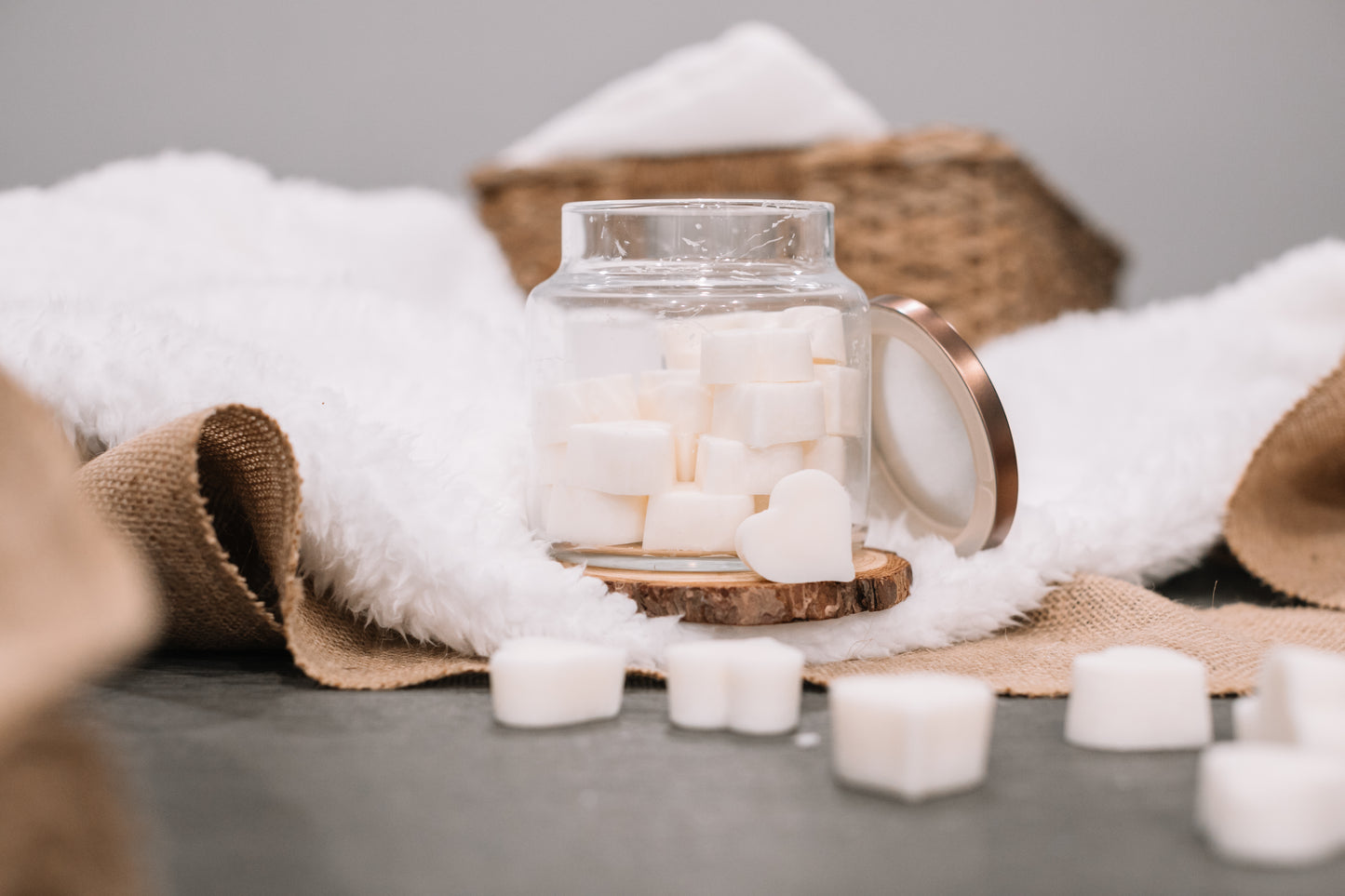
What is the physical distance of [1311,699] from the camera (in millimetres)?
523

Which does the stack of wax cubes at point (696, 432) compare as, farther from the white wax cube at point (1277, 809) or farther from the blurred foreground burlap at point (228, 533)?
the white wax cube at point (1277, 809)

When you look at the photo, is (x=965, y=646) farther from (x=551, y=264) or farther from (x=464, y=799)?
(x=551, y=264)

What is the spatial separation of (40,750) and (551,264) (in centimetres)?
167

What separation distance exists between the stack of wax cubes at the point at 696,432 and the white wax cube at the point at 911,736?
0.78ft

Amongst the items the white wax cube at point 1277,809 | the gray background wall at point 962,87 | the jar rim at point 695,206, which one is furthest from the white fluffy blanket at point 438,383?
the gray background wall at point 962,87

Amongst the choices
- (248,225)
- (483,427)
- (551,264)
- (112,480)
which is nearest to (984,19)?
(551,264)

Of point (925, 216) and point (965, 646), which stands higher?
point (925, 216)

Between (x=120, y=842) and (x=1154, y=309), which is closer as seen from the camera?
(x=120, y=842)

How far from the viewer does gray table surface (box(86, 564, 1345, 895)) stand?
17.4 inches

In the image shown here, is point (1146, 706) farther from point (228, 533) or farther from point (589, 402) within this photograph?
point (228, 533)

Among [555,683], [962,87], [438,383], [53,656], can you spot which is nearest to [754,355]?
[555,683]

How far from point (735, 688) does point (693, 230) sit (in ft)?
1.16

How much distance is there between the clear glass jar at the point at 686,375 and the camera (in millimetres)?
764

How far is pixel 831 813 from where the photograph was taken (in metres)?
0.51
